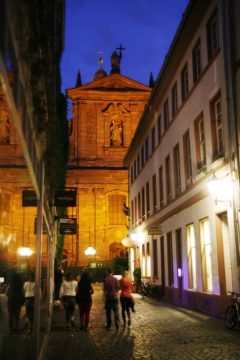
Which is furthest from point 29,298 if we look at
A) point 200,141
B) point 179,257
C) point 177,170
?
point 177,170

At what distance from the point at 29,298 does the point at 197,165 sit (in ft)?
44.2

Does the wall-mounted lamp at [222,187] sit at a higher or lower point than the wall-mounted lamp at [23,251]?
higher

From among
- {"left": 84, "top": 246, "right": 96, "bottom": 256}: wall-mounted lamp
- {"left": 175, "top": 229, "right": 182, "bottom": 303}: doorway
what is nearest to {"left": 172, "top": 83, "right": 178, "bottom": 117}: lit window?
{"left": 175, "top": 229, "right": 182, "bottom": 303}: doorway

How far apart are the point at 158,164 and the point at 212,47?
10581 millimetres

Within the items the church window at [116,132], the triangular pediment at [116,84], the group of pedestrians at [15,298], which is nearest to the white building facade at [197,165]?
the group of pedestrians at [15,298]

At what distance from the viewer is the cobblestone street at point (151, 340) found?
9508mm

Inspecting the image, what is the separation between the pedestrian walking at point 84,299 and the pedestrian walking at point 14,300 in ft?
30.9

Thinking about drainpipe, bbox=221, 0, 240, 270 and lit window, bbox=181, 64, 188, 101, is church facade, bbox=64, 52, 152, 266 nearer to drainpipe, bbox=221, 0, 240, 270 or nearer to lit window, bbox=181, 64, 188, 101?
lit window, bbox=181, 64, 188, 101

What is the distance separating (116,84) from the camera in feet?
171

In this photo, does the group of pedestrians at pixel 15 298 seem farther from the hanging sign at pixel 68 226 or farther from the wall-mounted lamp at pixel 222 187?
the hanging sign at pixel 68 226

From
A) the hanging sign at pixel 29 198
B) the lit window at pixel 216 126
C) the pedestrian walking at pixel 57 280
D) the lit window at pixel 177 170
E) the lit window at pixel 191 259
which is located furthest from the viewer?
the lit window at pixel 177 170

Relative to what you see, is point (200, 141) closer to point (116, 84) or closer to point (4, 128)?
point (4, 128)

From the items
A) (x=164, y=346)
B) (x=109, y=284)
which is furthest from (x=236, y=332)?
(x=109, y=284)

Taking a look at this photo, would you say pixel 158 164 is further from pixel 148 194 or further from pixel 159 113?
pixel 148 194
